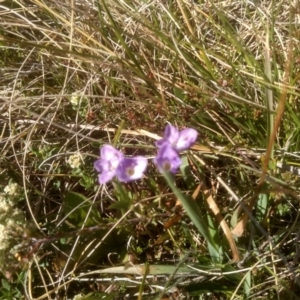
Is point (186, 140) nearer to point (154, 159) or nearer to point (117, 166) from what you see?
point (117, 166)

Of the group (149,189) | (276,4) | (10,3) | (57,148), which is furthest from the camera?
(10,3)

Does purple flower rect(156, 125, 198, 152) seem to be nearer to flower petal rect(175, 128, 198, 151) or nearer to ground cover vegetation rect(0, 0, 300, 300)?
flower petal rect(175, 128, 198, 151)

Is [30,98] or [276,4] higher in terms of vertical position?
[276,4]

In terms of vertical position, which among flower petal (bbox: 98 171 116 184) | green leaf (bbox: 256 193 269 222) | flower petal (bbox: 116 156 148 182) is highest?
flower petal (bbox: 116 156 148 182)

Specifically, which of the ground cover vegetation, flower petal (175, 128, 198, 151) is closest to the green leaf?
the ground cover vegetation

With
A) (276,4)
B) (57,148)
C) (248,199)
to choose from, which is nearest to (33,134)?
(57,148)

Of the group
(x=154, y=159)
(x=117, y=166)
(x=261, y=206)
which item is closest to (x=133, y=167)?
(x=117, y=166)

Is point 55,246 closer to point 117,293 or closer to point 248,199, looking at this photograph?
point 117,293
